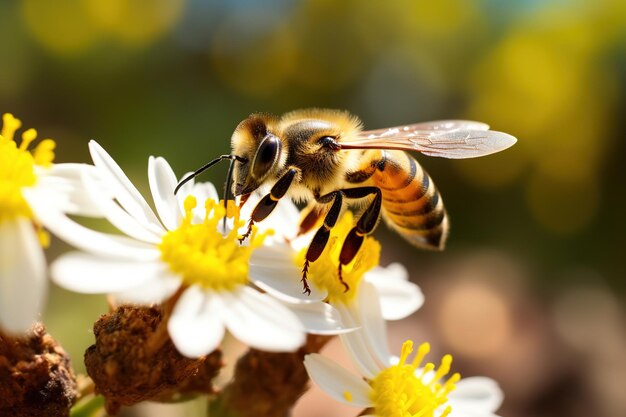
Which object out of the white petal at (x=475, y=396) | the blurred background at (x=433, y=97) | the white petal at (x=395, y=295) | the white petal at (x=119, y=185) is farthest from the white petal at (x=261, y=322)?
the blurred background at (x=433, y=97)

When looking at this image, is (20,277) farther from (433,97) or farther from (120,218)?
(433,97)

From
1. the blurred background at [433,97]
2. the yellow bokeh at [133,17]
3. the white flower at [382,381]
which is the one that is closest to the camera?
the white flower at [382,381]

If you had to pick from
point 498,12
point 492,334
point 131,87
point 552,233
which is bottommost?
point 492,334

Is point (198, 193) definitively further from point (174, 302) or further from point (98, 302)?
point (98, 302)

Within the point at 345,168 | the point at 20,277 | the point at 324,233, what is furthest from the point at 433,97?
the point at 20,277

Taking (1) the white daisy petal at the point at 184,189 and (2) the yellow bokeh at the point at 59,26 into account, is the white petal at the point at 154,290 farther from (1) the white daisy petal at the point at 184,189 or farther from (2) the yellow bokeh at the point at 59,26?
(2) the yellow bokeh at the point at 59,26

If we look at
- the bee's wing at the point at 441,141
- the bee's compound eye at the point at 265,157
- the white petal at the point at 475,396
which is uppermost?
the bee's wing at the point at 441,141

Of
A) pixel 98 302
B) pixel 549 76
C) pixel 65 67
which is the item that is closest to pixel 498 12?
pixel 549 76

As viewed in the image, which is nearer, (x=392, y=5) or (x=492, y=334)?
(x=492, y=334)
